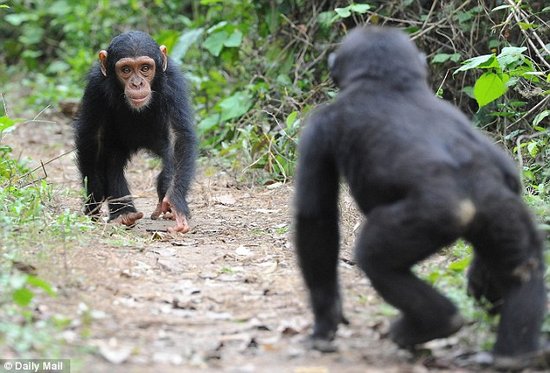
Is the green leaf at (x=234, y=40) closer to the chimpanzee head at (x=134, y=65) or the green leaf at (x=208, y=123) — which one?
the green leaf at (x=208, y=123)

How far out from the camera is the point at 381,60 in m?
4.84

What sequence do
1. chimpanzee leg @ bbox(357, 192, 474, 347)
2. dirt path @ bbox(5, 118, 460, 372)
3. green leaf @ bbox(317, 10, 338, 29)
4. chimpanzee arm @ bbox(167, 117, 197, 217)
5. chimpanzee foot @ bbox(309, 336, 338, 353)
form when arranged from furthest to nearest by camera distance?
green leaf @ bbox(317, 10, 338, 29)
chimpanzee arm @ bbox(167, 117, 197, 217)
chimpanzee foot @ bbox(309, 336, 338, 353)
dirt path @ bbox(5, 118, 460, 372)
chimpanzee leg @ bbox(357, 192, 474, 347)

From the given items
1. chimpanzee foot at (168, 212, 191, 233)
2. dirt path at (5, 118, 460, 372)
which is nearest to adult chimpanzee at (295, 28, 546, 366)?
dirt path at (5, 118, 460, 372)

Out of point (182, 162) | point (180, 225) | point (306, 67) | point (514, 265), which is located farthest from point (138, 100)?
point (514, 265)

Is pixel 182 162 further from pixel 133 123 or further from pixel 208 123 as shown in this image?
pixel 208 123

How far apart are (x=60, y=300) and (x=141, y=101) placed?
11.0 feet

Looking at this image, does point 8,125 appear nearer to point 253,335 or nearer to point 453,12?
point 253,335

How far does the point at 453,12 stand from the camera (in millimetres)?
9703

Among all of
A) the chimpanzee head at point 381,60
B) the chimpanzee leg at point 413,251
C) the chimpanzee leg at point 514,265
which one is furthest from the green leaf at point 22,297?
the chimpanzee leg at point 514,265

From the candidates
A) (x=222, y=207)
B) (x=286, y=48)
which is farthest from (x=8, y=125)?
(x=286, y=48)

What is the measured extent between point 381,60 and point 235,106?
6577 millimetres

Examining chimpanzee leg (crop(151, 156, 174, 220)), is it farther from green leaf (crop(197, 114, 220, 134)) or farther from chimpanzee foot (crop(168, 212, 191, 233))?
green leaf (crop(197, 114, 220, 134))

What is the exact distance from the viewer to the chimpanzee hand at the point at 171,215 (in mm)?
7957

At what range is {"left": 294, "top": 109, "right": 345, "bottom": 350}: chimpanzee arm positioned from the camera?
183 inches
